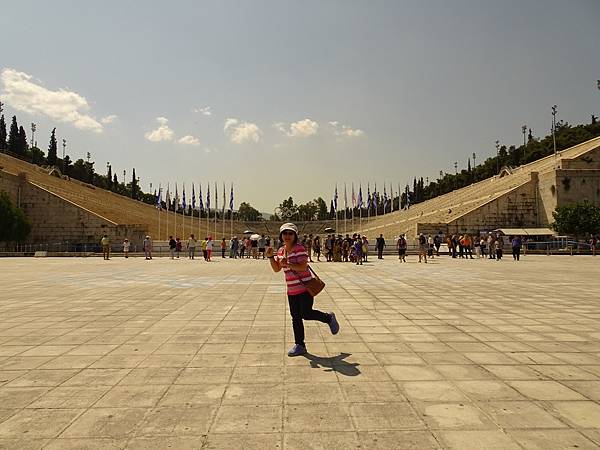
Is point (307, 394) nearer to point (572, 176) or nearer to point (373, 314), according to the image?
point (373, 314)

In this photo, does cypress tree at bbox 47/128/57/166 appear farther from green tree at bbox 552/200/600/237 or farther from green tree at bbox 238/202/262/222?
green tree at bbox 552/200/600/237

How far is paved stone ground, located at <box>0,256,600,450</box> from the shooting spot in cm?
266

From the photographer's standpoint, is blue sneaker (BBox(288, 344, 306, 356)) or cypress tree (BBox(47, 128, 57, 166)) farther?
cypress tree (BBox(47, 128, 57, 166))

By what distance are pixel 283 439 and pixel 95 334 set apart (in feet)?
13.3

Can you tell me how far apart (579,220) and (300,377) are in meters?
39.8

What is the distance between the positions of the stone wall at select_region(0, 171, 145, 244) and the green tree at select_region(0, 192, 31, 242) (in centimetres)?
412

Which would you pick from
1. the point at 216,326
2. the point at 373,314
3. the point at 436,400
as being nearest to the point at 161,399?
the point at 436,400

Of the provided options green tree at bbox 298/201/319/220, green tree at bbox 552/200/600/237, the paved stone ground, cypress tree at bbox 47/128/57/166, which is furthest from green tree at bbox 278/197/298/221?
the paved stone ground

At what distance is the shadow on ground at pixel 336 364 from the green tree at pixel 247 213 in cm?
9763

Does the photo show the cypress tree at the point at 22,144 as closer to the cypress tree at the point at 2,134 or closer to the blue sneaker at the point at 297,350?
the cypress tree at the point at 2,134

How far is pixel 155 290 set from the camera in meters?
10.2

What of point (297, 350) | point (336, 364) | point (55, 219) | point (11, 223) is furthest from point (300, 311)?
point (55, 219)

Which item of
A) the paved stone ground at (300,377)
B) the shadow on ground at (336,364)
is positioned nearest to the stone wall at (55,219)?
the paved stone ground at (300,377)

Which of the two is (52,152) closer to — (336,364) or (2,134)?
(2,134)
